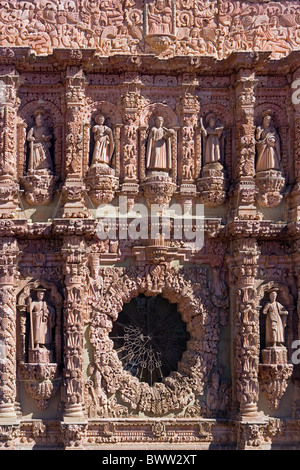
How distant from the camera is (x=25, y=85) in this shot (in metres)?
14.9

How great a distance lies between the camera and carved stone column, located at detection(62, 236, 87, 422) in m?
14.2

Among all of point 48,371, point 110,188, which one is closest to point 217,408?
point 48,371

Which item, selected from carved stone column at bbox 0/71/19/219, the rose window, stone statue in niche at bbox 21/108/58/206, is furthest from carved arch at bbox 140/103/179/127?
the rose window

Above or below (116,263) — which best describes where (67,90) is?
above

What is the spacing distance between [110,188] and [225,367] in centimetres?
330

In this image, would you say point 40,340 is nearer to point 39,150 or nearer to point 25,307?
point 25,307

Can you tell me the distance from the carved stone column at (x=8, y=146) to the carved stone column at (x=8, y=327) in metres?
0.56

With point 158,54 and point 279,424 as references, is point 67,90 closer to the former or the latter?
point 158,54

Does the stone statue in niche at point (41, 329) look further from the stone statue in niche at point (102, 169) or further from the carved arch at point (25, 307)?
the stone statue in niche at point (102, 169)

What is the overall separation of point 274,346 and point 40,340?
3565 mm

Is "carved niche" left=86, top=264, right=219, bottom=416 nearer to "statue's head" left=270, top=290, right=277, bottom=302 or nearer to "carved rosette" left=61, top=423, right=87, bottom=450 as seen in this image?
"carved rosette" left=61, top=423, right=87, bottom=450

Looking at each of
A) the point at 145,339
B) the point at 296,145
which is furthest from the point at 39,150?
the point at 296,145

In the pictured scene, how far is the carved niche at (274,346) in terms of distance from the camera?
1453 cm

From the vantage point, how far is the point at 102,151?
14797 mm
